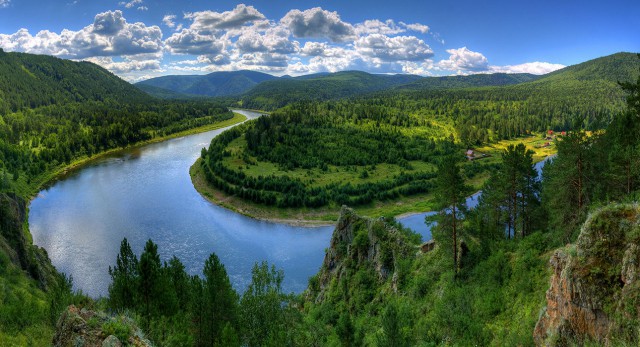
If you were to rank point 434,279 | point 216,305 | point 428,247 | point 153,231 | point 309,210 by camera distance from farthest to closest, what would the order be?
point 309,210
point 153,231
point 428,247
point 434,279
point 216,305

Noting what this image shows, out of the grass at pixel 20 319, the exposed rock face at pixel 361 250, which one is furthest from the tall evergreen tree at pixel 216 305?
the exposed rock face at pixel 361 250

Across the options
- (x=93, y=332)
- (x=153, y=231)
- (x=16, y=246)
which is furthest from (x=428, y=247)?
(x=153, y=231)

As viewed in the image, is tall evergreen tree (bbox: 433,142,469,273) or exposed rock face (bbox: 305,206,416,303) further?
exposed rock face (bbox: 305,206,416,303)

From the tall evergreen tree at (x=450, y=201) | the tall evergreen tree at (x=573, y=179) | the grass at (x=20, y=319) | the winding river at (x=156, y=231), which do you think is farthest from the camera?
the winding river at (x=156, y=231)

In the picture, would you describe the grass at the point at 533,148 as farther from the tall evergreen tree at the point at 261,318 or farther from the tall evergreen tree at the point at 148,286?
the tall evergreen tree at the point at 148,286

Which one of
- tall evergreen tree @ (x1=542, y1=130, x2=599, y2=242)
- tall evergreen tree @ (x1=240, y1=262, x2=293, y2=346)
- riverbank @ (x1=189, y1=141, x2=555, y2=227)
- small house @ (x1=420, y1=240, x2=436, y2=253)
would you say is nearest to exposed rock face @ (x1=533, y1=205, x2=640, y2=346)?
tall evergreen tree @ (x1=542, y1=130, x2=599, y2=242)

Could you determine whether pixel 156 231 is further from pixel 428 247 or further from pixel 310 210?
pixel 428 247

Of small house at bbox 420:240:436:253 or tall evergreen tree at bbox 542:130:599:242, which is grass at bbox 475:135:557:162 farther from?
tall evergreen tree at bbox 542:130:599:242
